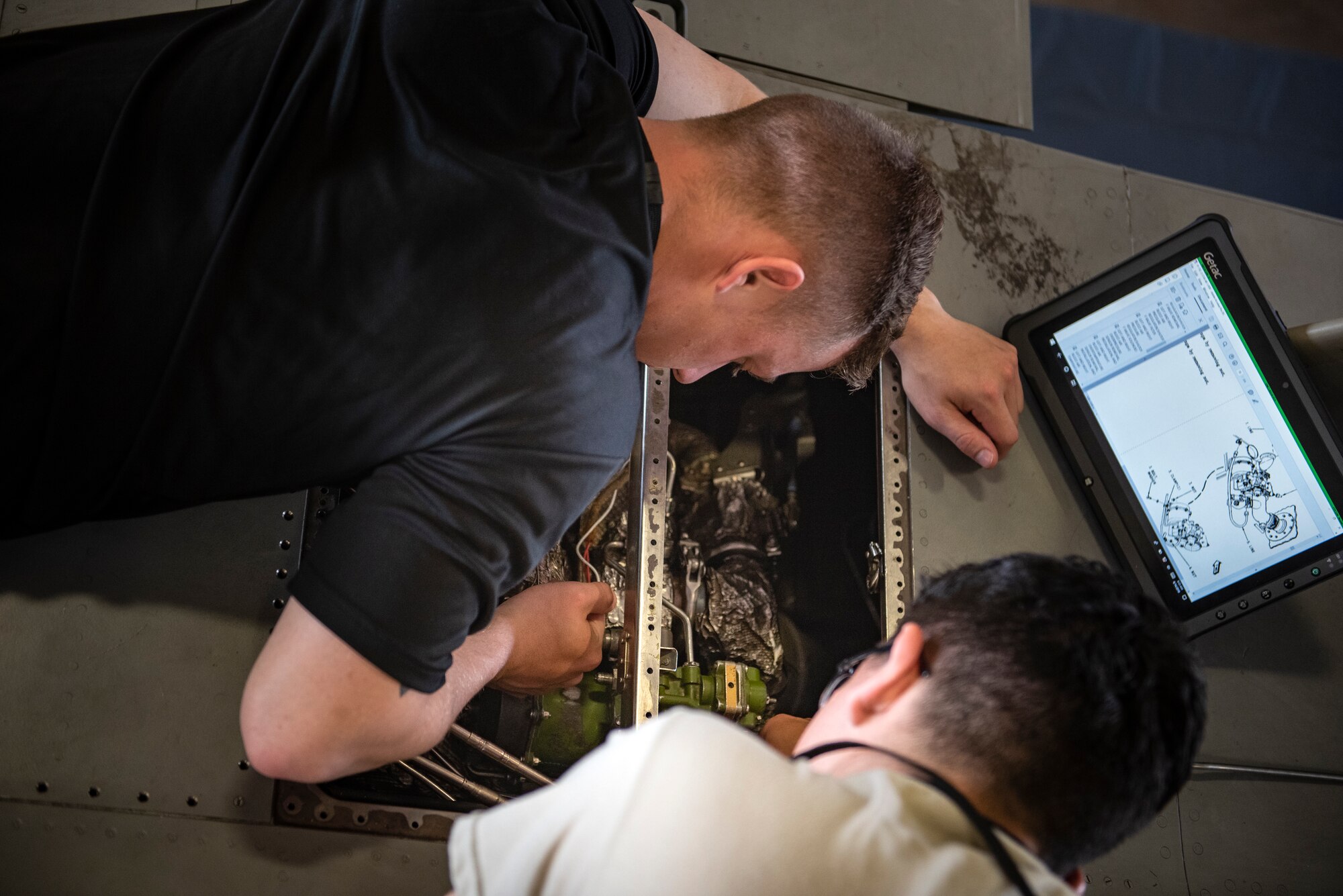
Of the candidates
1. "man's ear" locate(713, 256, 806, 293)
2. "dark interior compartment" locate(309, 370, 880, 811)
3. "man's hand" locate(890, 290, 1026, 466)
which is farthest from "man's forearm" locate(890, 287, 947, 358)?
"man's ear" locate(713, 256, 806, 293)

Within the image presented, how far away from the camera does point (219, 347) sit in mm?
958

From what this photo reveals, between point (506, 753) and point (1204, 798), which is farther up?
point (506, 753)

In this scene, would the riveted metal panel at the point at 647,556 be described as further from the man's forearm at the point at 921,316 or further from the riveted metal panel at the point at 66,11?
the riveted metal panel at the point at 66,11

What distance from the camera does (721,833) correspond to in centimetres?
66

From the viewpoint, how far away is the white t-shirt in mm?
650

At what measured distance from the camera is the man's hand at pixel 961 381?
1583 millimetres

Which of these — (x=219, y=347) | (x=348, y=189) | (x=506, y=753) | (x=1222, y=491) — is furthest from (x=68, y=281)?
(x=1222, y=491)

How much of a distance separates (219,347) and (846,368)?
82 centimetres

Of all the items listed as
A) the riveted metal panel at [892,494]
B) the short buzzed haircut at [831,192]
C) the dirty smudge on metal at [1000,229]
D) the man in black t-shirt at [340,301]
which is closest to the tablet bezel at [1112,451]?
the dirty smudge on metal at [1000,229]

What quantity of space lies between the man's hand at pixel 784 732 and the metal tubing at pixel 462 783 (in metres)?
0.41

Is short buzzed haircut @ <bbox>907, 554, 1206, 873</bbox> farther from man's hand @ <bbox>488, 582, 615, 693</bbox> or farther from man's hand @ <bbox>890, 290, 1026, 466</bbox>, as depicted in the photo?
man's hand @ <bbox>890, 290, 1026, 466</bbox>

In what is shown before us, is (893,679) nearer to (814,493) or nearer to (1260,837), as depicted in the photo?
(814,493)

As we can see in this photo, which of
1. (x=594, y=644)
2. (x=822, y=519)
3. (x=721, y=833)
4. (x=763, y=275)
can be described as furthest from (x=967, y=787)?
(x=822, y=519)

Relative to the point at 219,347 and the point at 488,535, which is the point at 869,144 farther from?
the point at 219,347
